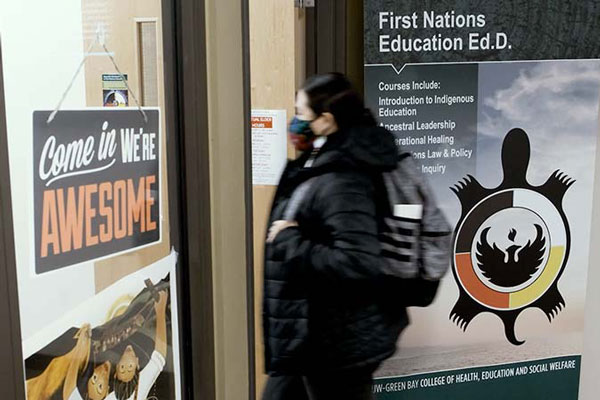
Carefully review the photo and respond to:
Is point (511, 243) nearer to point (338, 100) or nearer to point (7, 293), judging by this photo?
point (338, 100)

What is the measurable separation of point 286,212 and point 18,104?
1303mm

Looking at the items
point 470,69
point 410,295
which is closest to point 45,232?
point 410,295

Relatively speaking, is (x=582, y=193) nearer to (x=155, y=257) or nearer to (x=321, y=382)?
(x=321, y=382)

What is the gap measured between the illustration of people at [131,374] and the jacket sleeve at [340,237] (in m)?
0.77

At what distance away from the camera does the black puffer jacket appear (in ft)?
7.22

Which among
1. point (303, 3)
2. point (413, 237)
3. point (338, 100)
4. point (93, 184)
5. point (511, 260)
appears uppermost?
point (303, 3)

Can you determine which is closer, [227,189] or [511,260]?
[227,189]

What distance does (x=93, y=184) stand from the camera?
1.23 metres

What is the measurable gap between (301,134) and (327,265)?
44 centimetres

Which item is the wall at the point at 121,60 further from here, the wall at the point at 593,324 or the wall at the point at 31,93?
the wall at the point at 593,324

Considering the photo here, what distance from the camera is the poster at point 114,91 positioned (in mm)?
1271

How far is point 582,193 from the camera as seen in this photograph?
2.60m

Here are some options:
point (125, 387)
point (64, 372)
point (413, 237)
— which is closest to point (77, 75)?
point (64, 372)

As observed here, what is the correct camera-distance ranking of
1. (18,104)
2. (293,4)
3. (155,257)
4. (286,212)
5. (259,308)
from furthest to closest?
1. (293,4)
2. (259,308)
3. (286,212)
4. (155,257)
5. (18,104)
